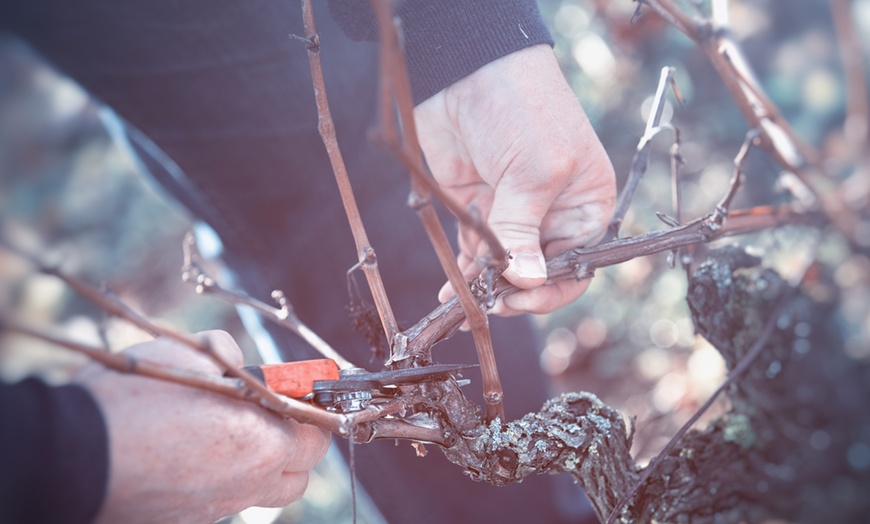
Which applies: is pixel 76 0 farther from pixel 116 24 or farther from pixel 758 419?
pixel 758 419

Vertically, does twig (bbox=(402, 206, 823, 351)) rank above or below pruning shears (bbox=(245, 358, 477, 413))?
above

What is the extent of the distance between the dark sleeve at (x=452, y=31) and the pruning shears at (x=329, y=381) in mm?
258

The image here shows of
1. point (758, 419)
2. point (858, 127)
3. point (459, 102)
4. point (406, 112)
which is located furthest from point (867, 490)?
point (406, 112)

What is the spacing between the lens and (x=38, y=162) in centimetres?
139

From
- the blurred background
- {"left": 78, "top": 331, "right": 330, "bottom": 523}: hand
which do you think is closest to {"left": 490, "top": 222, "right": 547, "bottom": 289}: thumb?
{"left": 78, "top": 331, "right": 330, "bottom": 523}: hand

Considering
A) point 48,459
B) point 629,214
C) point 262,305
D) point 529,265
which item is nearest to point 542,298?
point 529,265

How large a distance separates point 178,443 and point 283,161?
517 mm

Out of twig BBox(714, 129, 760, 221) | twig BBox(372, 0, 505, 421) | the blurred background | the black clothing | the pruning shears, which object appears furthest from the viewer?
the blurred background

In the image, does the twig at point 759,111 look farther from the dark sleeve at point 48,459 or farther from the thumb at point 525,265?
the dark sleeve at point 48,459

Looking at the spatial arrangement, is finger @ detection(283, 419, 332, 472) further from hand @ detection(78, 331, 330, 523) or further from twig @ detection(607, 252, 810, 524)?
twig @ detection(607, 252, 810, 524)

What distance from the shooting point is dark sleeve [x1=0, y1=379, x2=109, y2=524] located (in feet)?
1.16

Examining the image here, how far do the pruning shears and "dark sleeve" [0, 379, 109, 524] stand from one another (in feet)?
0.35

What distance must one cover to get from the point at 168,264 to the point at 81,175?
0.94ft

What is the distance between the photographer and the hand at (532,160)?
0.53m
